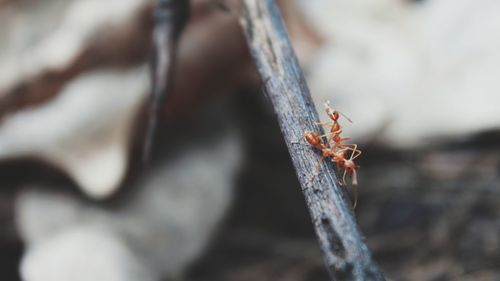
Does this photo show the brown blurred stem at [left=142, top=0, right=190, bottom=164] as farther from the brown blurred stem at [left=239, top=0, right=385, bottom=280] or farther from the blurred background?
the blurred background

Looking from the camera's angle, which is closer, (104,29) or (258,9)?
(258,9)

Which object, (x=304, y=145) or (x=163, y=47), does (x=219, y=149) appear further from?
(x=304, y=145)

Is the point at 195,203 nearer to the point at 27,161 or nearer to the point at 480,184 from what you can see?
the point at 27,161

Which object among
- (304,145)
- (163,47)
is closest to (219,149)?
(163,47)

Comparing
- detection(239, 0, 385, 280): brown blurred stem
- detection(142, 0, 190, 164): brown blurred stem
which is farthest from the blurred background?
detection(239, 0, 385, 280): brown blurred stem

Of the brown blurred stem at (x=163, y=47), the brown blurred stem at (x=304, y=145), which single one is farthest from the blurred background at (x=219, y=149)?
the brown blurred stem at (x=304, y=145)

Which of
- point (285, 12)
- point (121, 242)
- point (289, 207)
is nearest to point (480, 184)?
point (289, 207)
